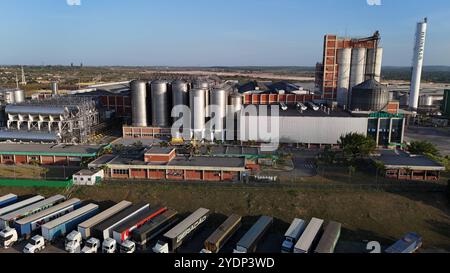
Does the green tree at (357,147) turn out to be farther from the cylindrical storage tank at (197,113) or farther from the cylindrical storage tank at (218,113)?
the cylindrical storage tank at (197,113)

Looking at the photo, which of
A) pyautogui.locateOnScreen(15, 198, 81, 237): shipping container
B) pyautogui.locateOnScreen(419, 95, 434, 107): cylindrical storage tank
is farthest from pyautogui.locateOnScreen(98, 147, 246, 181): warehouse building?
pyautogui.locateOnScreen(419, 95, 434, 107): cylindrical storage tank

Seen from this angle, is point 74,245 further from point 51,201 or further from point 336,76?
point 336,76

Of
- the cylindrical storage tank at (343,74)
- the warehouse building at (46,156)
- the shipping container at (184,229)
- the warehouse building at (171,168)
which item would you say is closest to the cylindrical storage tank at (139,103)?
the warehouse building at (46,156)

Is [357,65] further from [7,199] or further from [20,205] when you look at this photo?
[7,199]

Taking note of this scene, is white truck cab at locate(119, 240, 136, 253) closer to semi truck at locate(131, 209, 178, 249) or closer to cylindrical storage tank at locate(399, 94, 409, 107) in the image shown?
semi truck at locate(131, 209, 178, 249)

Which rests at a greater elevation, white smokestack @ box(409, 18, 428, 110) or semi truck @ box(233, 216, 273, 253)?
white smokestack @ box(409, 18, 428, 110)
